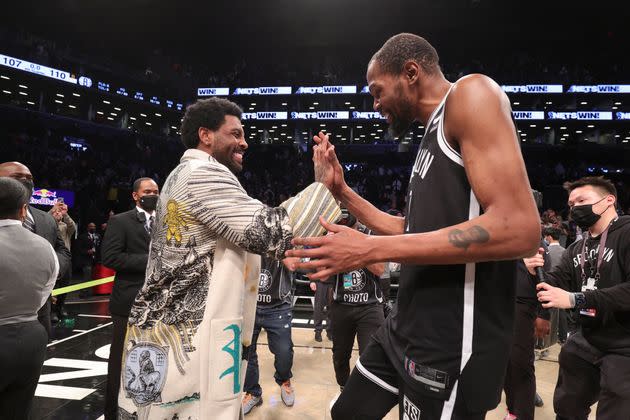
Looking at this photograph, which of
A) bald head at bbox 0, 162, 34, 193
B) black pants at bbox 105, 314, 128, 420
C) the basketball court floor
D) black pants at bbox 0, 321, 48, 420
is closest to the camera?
black pants at bbox 0, 321, 48, 420

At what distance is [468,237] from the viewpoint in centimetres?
115

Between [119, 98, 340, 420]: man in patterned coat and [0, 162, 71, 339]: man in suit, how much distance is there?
6.43ft

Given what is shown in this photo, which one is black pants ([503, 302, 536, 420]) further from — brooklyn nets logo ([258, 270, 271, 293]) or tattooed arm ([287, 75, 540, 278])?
tattooed arm ([287, 75, 540, 278])

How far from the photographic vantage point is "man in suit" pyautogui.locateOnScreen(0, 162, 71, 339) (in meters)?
3.15

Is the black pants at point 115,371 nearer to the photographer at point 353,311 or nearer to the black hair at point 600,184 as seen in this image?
the photographer at point 353,311

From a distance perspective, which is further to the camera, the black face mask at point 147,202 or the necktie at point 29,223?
the black face mask at point 147,202

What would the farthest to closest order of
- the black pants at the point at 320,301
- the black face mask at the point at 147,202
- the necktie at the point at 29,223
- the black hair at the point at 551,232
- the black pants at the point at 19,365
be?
the black pants at the point at 320,301 < the black hair at the point at 551,232 < the black face mask at the point at 147,202 < the necktie at the point at 29,223 < the black pants at the point at 19,365

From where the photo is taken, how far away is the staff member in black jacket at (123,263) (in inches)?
136

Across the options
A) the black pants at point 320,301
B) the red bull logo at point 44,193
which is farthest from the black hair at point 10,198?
the red bull logo at point 44,193

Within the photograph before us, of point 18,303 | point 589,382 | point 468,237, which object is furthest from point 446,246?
point 589,382

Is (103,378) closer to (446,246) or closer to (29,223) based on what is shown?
(29,223)

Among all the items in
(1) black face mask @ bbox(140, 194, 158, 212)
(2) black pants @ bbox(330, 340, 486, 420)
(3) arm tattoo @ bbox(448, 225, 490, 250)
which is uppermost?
(1) black face mask @ bbox(140, 194, 158, 212)

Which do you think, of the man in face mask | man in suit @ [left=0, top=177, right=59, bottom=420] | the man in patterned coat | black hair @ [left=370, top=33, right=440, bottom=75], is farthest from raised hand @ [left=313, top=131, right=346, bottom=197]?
man in suit @ [left=0, top=177, right=59, bottom=420]

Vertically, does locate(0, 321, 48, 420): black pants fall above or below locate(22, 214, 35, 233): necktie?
below
